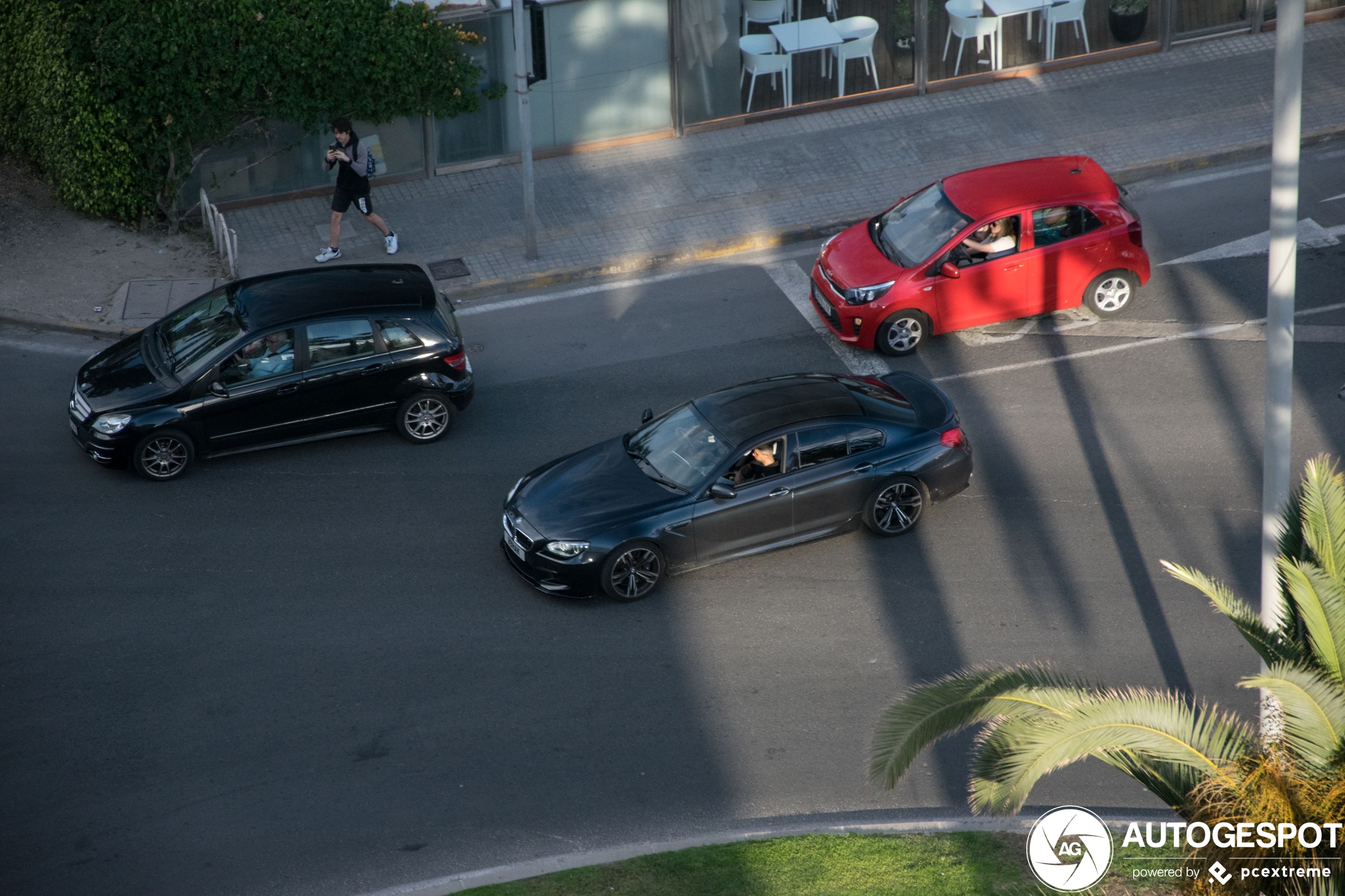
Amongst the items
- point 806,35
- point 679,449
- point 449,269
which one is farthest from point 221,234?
point 806,35

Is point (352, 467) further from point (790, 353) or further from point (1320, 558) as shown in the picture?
point (1320, 558)

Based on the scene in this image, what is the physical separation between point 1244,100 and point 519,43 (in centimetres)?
1059

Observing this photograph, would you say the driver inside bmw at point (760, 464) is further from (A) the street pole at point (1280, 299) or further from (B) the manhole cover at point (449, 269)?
(B) the manhole cover at point (449, 269)

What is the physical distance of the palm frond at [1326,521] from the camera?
7660 millimetres

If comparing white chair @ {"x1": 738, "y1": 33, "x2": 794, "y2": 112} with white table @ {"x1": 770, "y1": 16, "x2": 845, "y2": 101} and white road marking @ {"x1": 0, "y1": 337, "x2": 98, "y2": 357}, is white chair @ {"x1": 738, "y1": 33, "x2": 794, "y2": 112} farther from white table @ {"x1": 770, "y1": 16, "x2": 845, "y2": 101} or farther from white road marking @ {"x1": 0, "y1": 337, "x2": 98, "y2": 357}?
white road marking @ {"x1": 0, "y1": 337, "x2": 98, "y2": 357}

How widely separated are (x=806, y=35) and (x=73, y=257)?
10.3 metres

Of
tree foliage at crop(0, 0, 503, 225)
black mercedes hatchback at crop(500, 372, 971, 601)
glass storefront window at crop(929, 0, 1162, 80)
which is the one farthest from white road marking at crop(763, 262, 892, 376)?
glass storefront window at crop(929, 0, 1162, 80)

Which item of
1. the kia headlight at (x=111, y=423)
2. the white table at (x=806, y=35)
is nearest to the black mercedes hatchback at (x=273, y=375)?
the kia headlight at (x=111, y=423)

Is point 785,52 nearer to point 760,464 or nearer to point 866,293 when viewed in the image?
point 866,293

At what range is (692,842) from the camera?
9508 millimetres

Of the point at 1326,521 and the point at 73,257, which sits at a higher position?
the point at 1326,521

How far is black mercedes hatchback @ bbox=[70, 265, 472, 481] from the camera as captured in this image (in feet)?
43.9

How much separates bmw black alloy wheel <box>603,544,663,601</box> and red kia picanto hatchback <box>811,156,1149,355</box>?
4506 mm

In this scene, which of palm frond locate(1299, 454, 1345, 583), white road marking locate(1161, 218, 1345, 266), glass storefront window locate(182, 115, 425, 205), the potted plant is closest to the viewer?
palm frond locate(1299, 454, 1345, 583)
